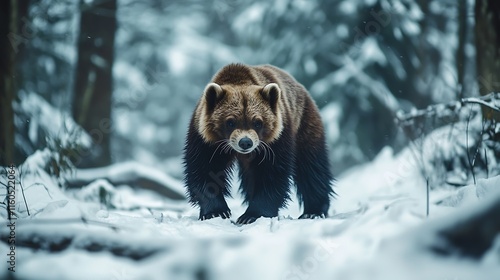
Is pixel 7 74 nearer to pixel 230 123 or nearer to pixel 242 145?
pixel 230 123

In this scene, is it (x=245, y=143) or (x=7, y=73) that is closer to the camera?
(x=245, y=143)

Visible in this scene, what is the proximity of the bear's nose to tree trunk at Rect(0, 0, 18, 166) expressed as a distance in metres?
3.78

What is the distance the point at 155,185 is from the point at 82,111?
6.54 feet

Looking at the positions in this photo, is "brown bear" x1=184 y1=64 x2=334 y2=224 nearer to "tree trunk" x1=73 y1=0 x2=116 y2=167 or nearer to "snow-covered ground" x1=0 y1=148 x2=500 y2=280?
"snow-covered ground" x1=0 y1=148 x2=500 y2=280

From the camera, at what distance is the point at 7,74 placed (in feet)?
23.1

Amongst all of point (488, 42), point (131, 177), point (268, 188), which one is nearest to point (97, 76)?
point (131, 177)

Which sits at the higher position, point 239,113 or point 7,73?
point 239,113

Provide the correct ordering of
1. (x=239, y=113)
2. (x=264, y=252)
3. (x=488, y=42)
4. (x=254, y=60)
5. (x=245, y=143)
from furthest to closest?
1. (x=254, y=60)
2. (x=488, y=42)
3. (x=239, y=113)
4. (x=245, y=143)
5. (x=264, y=252)

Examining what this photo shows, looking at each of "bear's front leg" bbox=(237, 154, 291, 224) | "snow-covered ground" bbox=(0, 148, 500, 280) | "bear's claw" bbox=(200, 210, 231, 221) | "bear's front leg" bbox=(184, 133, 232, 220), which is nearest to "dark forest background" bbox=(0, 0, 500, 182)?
"bear's front leg" bbox=(184, 133, 232, 220)

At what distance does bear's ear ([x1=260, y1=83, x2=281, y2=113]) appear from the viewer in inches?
191

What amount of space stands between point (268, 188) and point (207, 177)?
0.59 metres

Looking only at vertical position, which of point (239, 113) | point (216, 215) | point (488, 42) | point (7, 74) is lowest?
point (216, 215)

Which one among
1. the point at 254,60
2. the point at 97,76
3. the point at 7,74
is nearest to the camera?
the point at 7,74

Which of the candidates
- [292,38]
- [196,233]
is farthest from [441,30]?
[196,233]
